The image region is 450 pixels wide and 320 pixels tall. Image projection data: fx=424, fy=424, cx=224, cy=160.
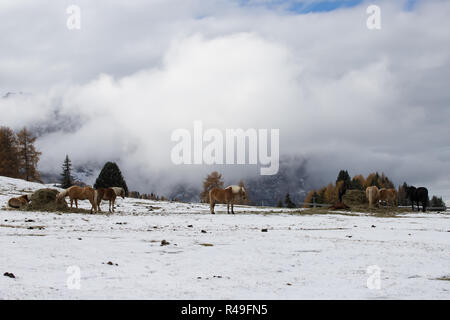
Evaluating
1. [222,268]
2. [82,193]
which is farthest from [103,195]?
[222,268]

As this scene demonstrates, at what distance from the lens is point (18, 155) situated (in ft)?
230

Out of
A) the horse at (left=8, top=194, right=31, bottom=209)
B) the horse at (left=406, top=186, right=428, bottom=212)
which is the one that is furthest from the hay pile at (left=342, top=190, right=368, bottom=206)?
the horse at (left=8, top=194, right=31, bottom=209)

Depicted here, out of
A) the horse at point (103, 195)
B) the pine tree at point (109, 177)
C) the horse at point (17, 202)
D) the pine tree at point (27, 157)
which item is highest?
the pine tree at point (27, 157)

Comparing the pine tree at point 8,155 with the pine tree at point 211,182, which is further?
the pine tree at point 211,182

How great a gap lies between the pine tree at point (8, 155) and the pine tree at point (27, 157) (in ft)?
2.53

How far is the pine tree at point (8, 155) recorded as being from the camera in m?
67.2

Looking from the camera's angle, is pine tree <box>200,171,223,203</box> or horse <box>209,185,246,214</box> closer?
horse <box>209,185,246,214</box>

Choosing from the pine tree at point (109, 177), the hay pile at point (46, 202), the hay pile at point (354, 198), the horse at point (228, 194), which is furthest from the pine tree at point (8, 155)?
the hay pile at point (354, 198)

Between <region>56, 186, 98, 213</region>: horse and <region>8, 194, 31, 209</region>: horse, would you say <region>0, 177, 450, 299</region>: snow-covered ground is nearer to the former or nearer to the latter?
<region>56, 186, 98, 213</region>: horse

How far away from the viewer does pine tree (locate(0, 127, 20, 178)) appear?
67.2m

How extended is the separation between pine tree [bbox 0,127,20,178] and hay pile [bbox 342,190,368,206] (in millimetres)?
53978

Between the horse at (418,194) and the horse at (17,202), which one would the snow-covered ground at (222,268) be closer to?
the horse at (17,202)
